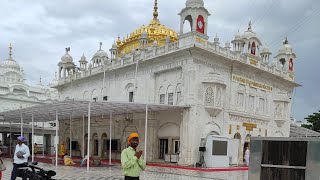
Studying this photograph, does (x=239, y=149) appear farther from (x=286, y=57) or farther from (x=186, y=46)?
(x=286, y=57)

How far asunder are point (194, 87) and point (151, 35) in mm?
11094

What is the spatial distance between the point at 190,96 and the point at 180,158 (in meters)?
3.61

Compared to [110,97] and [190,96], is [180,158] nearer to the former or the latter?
[190,96]

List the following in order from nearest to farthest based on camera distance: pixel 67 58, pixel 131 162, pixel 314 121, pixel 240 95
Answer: pixel 131 162 < pixel 240 95 < pixel 67 58 < pixel 314 121

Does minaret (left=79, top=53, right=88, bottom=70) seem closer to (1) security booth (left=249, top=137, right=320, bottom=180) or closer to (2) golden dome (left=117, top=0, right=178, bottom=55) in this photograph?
(2) golden dome (left=117, top=0, right=178, bottom=55)

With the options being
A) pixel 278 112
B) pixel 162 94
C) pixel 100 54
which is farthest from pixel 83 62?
A: pixel 278 112

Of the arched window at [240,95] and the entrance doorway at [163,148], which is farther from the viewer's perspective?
the arched window at [240,95]

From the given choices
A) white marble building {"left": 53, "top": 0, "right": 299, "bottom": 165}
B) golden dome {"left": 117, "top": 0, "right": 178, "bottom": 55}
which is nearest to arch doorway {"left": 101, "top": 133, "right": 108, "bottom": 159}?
white marble building {"left": 53, "top": 0, "right": 299, "bottom": 165}

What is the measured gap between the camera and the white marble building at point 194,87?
2059 centimetres

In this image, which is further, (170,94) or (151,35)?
(151,35)

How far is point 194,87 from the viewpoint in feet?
66.6

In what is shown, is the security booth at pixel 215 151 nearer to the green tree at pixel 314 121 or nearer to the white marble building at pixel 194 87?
the white marble building at pixel 194 87

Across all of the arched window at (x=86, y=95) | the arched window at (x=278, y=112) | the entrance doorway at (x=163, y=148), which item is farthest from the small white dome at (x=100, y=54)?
→ the arched window at (x=278, y=112)

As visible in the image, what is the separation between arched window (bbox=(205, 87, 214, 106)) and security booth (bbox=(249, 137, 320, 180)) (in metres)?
16.4
